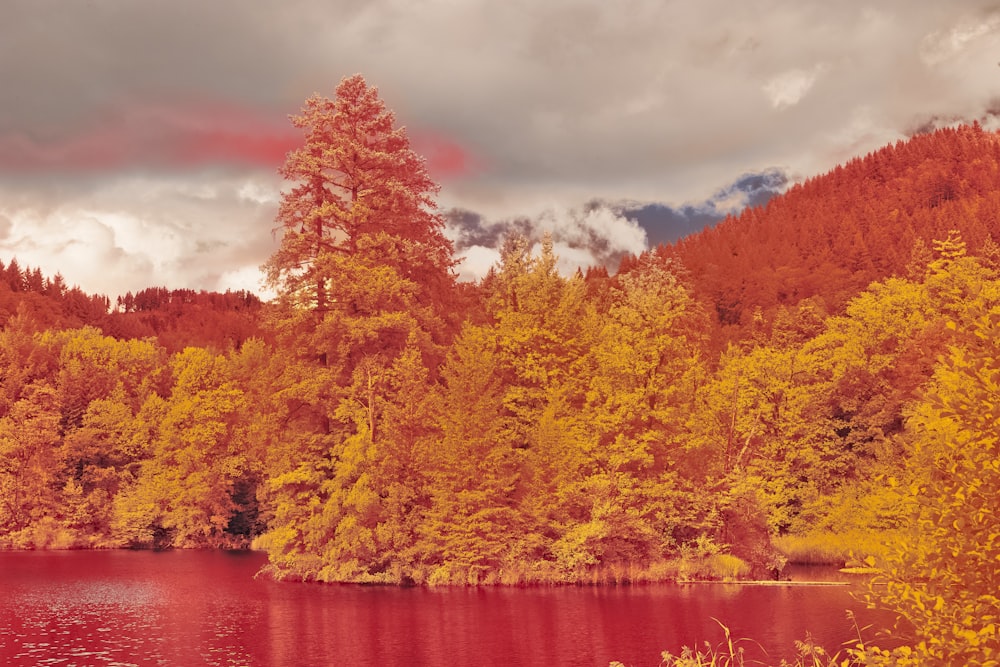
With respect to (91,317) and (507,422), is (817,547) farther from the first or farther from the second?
(91,317)

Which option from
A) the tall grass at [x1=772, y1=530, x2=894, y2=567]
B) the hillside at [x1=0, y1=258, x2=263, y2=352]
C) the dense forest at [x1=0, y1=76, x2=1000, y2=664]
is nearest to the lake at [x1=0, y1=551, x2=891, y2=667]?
the dense forest at [x1=0, y1=76, x2=1000, y2=664]

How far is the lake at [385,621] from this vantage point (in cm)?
3127

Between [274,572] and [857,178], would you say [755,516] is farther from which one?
[857,178]

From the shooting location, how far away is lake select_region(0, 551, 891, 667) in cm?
3127

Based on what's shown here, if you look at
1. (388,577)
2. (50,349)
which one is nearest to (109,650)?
(388,577)

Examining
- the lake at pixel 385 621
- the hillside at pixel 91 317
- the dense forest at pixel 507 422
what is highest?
the hillside at pixel 91 317

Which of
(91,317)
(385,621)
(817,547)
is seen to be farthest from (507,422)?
(91,317)

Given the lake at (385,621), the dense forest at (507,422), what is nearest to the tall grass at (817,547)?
the dense forest at (507,422)

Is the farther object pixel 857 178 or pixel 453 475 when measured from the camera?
pixel 857 178

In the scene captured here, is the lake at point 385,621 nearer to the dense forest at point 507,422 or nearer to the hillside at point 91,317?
the dense forest at point 507,422

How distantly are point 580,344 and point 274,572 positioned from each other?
2303 cm

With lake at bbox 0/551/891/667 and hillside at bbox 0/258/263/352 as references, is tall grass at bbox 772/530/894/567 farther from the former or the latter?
hillside at bbox 0/258/263/352

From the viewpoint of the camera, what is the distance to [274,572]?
51.0 metres

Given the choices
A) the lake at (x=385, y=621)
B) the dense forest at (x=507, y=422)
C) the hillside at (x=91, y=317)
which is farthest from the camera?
the hillside at (x=91, y=317)
